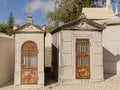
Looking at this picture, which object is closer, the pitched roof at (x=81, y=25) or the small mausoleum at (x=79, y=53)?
the small mausoleum at (x=79, y=53)

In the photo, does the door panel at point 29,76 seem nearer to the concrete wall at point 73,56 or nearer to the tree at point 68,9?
the concrete wall at point 73,56

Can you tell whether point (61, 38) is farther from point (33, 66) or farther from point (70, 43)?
point (33, 66)

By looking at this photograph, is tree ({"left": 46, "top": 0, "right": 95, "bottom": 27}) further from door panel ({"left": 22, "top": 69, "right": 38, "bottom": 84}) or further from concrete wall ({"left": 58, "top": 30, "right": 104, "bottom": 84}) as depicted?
door panel ({"left": 22, "top": 69, "right": 38, "bottom": 84})

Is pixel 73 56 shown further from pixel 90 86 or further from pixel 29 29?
pixel 29 29

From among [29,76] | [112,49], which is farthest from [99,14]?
[29,76]

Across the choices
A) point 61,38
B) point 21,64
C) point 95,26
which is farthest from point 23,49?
point 95,26

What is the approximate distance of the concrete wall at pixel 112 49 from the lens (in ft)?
68.2

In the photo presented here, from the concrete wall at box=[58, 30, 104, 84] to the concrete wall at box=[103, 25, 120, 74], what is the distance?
4711 millimetres

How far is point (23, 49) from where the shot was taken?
50.1 feet

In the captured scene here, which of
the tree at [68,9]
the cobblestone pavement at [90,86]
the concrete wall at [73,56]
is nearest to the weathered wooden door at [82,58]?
the concrete wall at [73,56]

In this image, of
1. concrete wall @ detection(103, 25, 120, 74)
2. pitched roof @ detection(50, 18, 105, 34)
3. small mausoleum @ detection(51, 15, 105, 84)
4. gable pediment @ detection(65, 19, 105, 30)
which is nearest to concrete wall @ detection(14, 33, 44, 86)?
small mausoleum @ detection(51, 15, 105, 84)

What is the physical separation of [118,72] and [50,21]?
27372 millimetres

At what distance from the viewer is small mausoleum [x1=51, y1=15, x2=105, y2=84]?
1603cm

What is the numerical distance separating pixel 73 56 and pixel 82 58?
2.00ft
